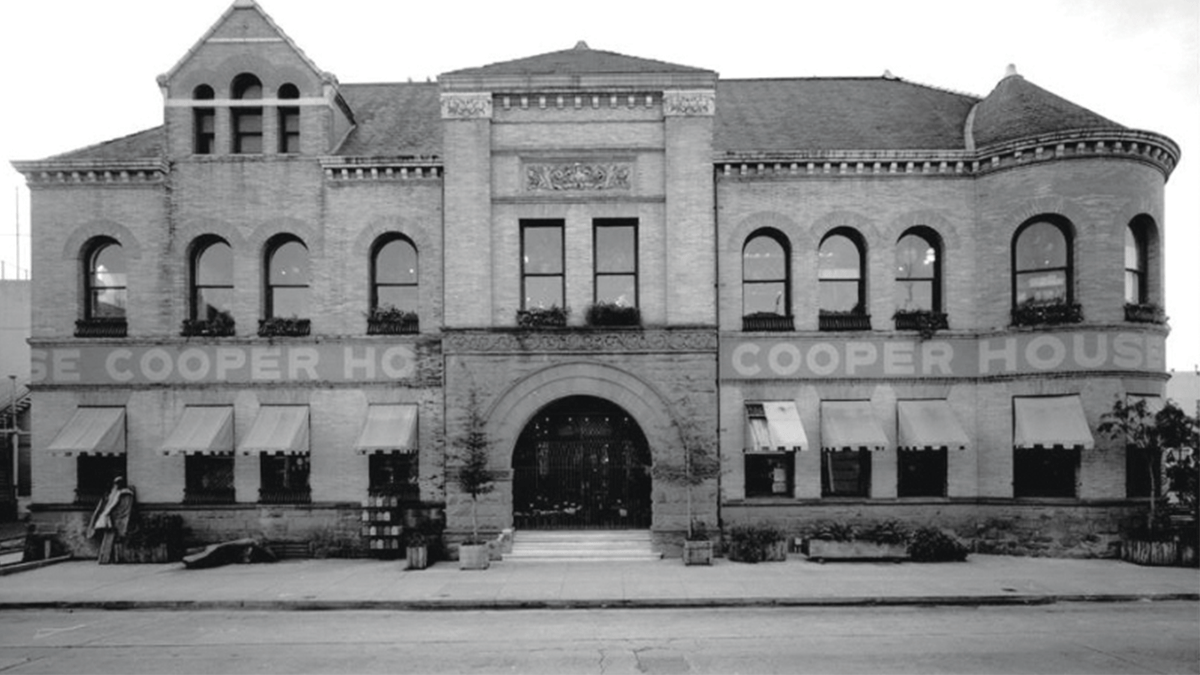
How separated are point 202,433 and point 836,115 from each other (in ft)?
67.1

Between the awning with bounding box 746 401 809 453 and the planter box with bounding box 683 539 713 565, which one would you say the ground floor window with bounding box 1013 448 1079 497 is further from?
the planter box with bounding box 683 539 713 565

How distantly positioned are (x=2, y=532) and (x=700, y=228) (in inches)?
1005

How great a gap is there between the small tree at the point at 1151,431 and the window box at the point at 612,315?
1184 cm

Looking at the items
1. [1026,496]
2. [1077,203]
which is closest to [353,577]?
[1026,496]

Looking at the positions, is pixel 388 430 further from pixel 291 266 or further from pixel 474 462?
pixel 291 266

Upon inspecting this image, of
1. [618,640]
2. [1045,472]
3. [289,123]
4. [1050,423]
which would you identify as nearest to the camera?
[618,640]

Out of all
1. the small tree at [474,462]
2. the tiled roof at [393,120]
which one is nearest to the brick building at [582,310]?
the small tree at [474,462]

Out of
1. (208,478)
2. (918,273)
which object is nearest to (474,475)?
(208,478)

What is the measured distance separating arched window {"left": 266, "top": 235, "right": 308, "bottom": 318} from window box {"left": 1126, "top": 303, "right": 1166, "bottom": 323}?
21935mm

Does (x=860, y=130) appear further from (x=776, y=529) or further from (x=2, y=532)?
(x=2, y=532)

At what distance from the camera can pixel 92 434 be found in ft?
66.1

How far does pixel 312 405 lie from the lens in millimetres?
20734

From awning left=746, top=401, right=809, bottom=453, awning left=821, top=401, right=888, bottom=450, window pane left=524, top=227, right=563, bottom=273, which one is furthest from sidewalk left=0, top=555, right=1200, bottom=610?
window pane left=524, top=227, right=563, bottom=273

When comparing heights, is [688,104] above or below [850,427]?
above
